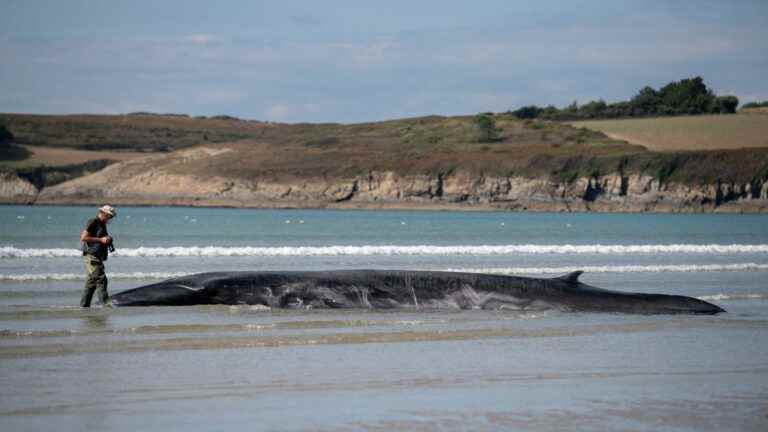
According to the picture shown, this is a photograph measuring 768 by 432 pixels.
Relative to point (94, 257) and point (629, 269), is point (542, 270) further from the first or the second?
point (94, 257)

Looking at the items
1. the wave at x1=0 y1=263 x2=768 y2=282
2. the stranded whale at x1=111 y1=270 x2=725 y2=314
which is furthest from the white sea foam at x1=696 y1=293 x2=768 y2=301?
the wave at x1=0 y1=263 x2=768 y2=282

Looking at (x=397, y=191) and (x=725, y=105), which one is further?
(x=725, y=105)

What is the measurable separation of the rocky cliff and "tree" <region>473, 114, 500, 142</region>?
82.9 feet

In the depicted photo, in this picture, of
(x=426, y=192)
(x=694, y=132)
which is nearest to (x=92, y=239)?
(x=426, y=192)

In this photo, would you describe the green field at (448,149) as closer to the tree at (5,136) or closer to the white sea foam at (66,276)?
the tree at (5,136)

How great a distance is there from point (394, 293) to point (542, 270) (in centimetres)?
1042

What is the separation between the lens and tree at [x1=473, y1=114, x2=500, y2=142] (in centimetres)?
14612

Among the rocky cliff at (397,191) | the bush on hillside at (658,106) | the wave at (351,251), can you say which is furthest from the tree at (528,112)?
the wave at (351,251)

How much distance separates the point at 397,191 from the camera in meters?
122

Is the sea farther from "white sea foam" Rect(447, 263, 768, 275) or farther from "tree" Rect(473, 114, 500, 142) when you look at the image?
"tree" Rect(473, 114, 500, 142)

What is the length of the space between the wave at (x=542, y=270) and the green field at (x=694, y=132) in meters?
96.7

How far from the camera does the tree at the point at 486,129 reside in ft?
479

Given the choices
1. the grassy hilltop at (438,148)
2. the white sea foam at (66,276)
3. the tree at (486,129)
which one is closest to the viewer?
the white sea foam at (66,276)

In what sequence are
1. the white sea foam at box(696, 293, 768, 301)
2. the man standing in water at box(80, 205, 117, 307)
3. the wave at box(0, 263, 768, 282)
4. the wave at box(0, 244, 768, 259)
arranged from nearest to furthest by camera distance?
the man standing in water at box(80, 205, 117, 307)
the white sea foam at box(696, 293, 768, 301)
the wave at box(0, 263, 768, 282)
the wave at box(0, 244, 768, 259)
